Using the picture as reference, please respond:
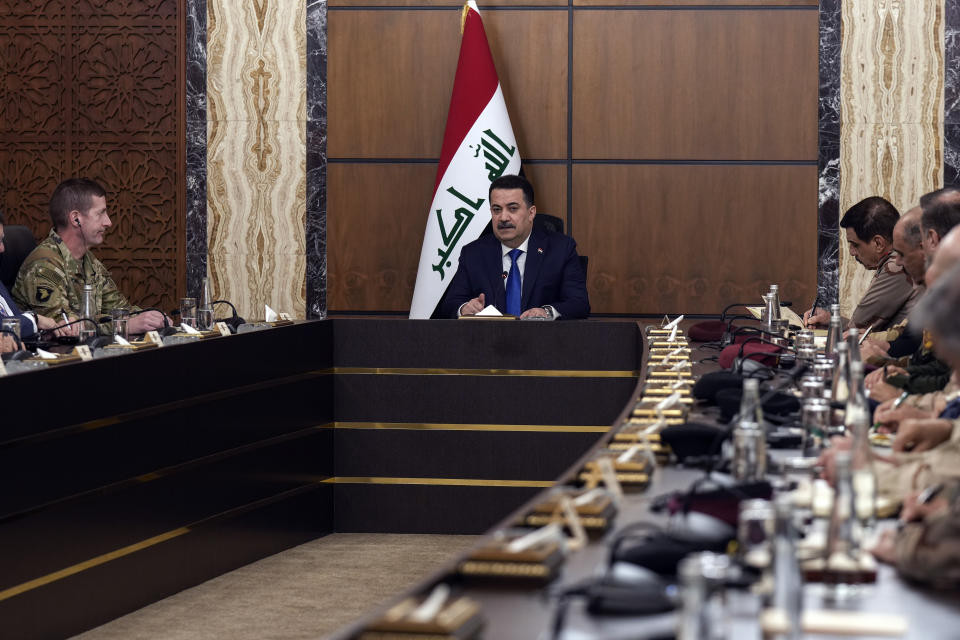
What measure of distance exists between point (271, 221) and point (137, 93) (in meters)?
1.01

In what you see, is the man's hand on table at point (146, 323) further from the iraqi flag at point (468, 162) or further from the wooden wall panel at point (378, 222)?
A: the wooden wall panel at point (378, 222)

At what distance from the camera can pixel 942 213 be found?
11.9 feet

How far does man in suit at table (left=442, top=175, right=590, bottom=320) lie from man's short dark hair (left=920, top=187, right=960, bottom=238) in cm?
184

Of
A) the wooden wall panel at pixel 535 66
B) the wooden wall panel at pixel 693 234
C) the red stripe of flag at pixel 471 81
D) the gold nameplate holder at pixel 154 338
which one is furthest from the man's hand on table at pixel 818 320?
the gold nameplate holder at pixel 154 338

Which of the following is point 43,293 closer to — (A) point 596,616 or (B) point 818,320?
(B) point 818,320

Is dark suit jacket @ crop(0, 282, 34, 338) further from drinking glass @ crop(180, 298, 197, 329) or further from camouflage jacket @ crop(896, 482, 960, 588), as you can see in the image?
camouflage jacket @ crop(896, 482, 960, 588)

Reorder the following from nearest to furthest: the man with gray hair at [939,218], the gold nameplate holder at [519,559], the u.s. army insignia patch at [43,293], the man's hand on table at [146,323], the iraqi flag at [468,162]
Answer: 1. the gold nameplate holder at [519,559]
2. the man with gray hair at [939,218]
3. the man's hand on table at [146,323]
4. the u.s. army insignia patch at [43,293]
5. the iraqi flag at [468,162]

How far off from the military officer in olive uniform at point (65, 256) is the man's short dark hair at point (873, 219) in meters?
3.06

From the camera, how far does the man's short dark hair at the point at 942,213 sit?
3.61m

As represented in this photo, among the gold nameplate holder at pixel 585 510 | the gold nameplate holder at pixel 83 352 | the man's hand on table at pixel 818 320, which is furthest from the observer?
the man's hand on table at pixel 818 320

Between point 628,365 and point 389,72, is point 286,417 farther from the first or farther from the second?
point 389,72

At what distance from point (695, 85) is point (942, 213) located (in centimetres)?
282

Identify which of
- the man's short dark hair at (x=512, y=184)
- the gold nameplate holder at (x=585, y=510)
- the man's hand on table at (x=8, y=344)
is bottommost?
the gold nameplate holder at (x=585, y=510)

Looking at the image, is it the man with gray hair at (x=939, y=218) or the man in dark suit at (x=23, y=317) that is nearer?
the man with gray hair at (x=939, y=218)
